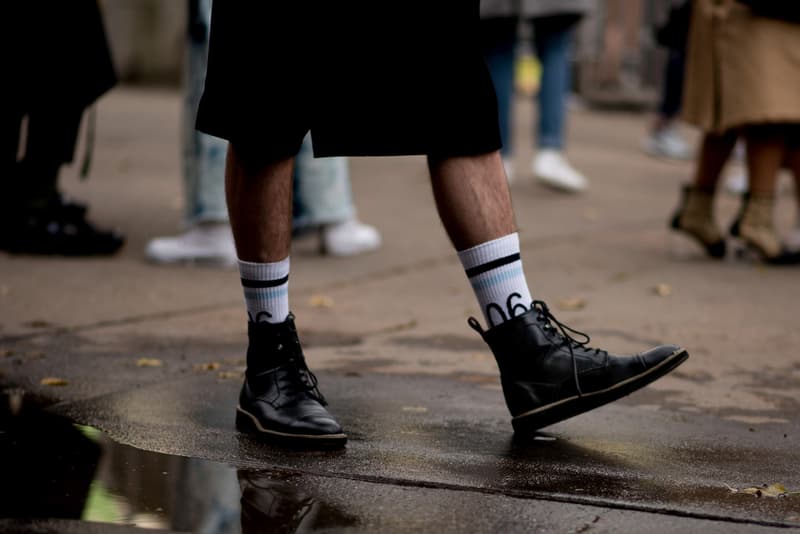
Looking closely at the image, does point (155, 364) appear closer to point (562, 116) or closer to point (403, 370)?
point (403, 370)

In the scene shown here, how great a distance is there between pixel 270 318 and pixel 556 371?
2.15 feet

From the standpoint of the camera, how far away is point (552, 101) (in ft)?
25.2

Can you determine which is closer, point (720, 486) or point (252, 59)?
point (720, 486)

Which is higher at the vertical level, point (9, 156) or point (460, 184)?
point (460, 184)

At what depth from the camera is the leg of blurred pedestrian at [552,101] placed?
7641 mm

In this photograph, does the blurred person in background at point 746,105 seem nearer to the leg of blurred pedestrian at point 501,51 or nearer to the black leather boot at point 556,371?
the leg of blurred pedestrian at point 501,51

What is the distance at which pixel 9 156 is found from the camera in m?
4.65

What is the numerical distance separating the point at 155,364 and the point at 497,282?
1231 millimetres

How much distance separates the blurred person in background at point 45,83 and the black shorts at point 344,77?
2.04m

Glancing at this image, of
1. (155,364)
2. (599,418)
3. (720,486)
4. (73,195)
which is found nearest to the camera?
(720,486)

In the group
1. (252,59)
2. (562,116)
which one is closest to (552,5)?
(562,116)

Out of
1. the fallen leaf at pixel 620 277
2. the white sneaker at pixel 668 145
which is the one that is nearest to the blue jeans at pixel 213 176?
the fallen leaf at pixel 620 277

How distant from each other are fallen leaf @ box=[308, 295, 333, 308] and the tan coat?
72.7 inches

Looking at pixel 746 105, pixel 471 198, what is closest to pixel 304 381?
pixel 471 198
